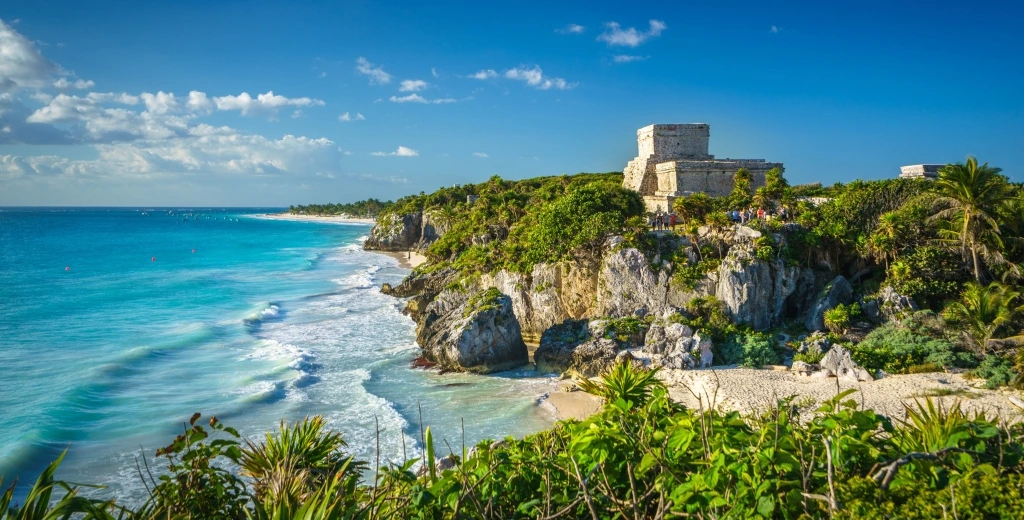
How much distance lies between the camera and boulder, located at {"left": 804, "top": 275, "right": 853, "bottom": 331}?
1862 centimetres

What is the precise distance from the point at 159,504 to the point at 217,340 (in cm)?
2193

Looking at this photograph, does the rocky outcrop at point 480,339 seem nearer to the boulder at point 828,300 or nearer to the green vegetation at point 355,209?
the boulder at point 828,300

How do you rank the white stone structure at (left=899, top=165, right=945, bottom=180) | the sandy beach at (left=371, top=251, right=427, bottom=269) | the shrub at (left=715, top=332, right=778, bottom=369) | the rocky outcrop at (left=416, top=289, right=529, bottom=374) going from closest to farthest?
the shrub at (left=715, top=332, right=778, bottom=369)
the rocky outcrop at (left=416, top=289, right=529, bottom=374)
the white stone structure at (left=899, top=165, right=945, bottom=180)
the sandy beach at (left=371, top=251, right=427, bottom=269)

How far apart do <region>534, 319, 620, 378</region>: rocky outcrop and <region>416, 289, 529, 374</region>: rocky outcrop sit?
101 cm

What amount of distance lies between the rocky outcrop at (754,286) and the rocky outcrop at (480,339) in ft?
24.0

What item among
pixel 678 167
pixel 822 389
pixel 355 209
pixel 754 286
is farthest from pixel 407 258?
pixel 355 209

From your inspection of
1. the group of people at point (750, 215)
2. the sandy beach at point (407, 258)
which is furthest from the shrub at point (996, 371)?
the sandy beach at point (407, 258)

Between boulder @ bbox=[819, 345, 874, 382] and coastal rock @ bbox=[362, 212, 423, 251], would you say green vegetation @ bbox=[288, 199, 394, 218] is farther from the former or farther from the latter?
boulder @ bbox=[819, 345, 874, 382]

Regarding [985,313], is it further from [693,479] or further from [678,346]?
[693,479]

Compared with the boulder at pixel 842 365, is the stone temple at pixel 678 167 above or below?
above

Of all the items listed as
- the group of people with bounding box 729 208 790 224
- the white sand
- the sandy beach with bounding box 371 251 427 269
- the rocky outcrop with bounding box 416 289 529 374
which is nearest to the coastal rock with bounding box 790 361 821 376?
the white sand

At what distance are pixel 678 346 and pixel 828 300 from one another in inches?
224

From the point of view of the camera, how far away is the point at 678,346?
17.5 meters

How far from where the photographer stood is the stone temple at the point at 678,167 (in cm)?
2917
